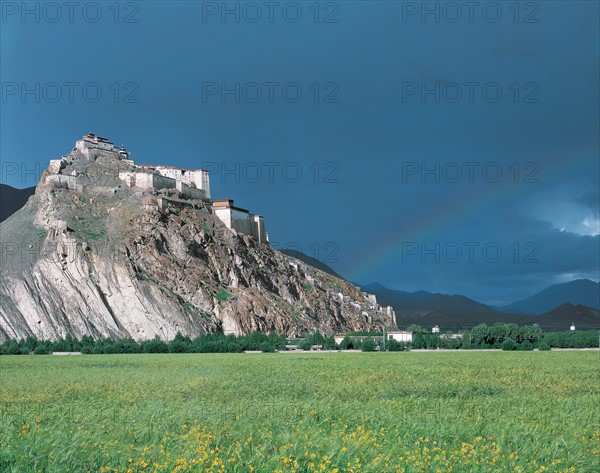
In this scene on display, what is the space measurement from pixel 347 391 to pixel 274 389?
106 inches

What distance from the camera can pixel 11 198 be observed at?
192 m

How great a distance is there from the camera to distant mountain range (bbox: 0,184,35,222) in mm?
187375

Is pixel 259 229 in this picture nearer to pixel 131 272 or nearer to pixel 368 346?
pixel 131 272

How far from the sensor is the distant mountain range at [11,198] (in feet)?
615

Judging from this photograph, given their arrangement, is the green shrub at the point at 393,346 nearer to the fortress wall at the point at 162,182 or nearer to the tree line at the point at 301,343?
the tree line at the point at 301,343

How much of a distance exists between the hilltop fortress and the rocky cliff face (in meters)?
0.35

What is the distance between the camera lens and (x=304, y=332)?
9925 cm

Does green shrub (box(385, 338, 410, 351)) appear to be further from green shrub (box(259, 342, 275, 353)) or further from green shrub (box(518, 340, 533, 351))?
green shrub (box(518, 340, 533, 351))

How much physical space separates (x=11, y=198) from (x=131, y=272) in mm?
117330

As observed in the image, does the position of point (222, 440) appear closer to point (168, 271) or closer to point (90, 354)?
point (90, 354)

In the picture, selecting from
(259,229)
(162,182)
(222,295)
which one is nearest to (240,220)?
(259,229)

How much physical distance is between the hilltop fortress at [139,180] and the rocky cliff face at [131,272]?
350 mm

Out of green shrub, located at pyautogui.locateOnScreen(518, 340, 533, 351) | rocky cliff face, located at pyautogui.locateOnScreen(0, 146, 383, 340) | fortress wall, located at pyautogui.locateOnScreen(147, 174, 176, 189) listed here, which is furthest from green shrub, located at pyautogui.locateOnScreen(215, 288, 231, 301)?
green shrub, located at pyautogui.locateOnScreen(518, 340, 533, 351)

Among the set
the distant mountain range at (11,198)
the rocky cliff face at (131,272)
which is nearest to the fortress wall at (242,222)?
the rocky cliff face at (131,272)
